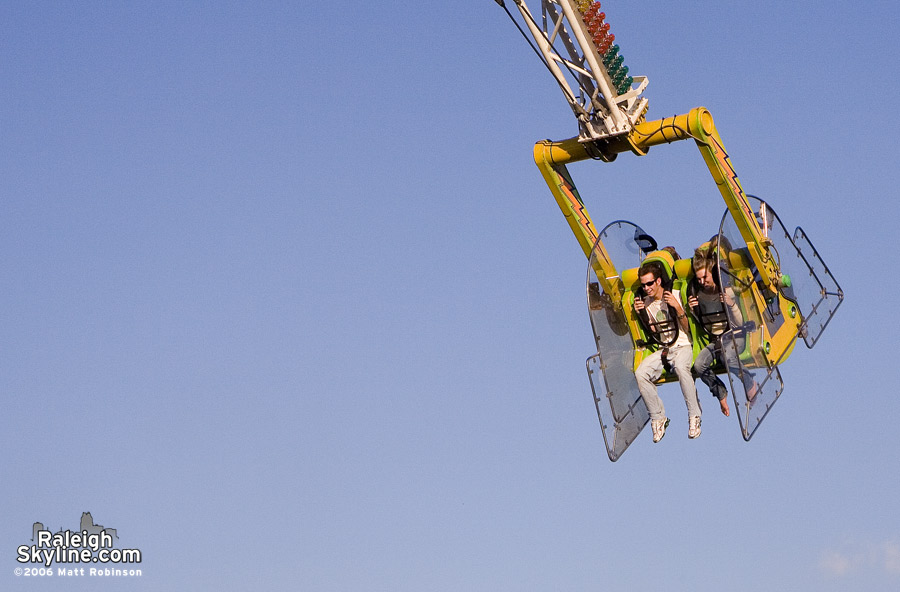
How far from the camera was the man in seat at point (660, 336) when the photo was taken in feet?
95.3

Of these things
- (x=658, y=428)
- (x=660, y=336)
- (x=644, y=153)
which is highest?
Result: (x=644, y=153)

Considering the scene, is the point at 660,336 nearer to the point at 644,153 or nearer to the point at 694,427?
the point at 694,427

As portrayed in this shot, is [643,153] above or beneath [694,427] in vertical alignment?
above

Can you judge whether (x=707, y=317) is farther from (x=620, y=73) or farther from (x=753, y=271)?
(x=620, y=73)

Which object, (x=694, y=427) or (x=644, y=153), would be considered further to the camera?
(x=644, y=153)

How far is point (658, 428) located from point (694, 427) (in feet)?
2.53

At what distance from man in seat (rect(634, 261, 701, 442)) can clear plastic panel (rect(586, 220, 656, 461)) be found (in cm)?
40

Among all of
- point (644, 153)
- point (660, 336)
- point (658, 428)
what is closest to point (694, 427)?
point (658, 428)

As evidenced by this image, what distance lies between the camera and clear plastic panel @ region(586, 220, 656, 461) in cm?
2938

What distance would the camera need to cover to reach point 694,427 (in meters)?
28.4

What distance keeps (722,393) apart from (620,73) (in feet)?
17.8

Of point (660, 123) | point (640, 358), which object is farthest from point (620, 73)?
point (640, 358)

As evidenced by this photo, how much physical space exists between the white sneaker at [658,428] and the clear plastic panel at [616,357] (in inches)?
25.7

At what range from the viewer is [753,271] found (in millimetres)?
28891
